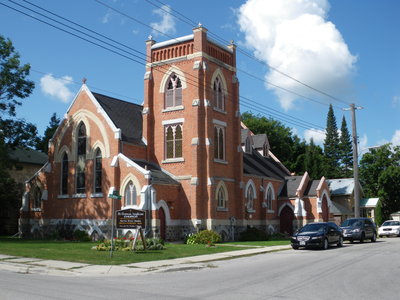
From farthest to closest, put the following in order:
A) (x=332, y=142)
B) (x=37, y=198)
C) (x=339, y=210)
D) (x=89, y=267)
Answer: (x=332, y=142)
(x=339, y=210)
(x=37, y=198)
(x=89, y=267)

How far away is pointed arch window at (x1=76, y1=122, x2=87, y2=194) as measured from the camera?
34469mm

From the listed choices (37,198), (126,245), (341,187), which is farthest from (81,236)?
(341,187)

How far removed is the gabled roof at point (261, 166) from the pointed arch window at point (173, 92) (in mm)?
8660

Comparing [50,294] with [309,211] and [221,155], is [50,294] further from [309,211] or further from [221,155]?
[309,211]

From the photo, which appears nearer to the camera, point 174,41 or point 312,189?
point 174,41

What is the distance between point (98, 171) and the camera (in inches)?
1324

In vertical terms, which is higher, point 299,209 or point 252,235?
point 299,209

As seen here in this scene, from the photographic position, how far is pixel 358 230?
3009cm

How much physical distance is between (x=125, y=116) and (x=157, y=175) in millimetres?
6722

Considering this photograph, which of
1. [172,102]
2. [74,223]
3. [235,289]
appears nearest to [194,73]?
[172,102]

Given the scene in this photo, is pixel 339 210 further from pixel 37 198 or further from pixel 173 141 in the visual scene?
pixel 37 198

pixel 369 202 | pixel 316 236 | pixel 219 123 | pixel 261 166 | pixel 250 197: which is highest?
pixel 219 123

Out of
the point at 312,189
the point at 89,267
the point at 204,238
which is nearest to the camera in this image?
the point at 89,267

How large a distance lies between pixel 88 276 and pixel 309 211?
103 ft
